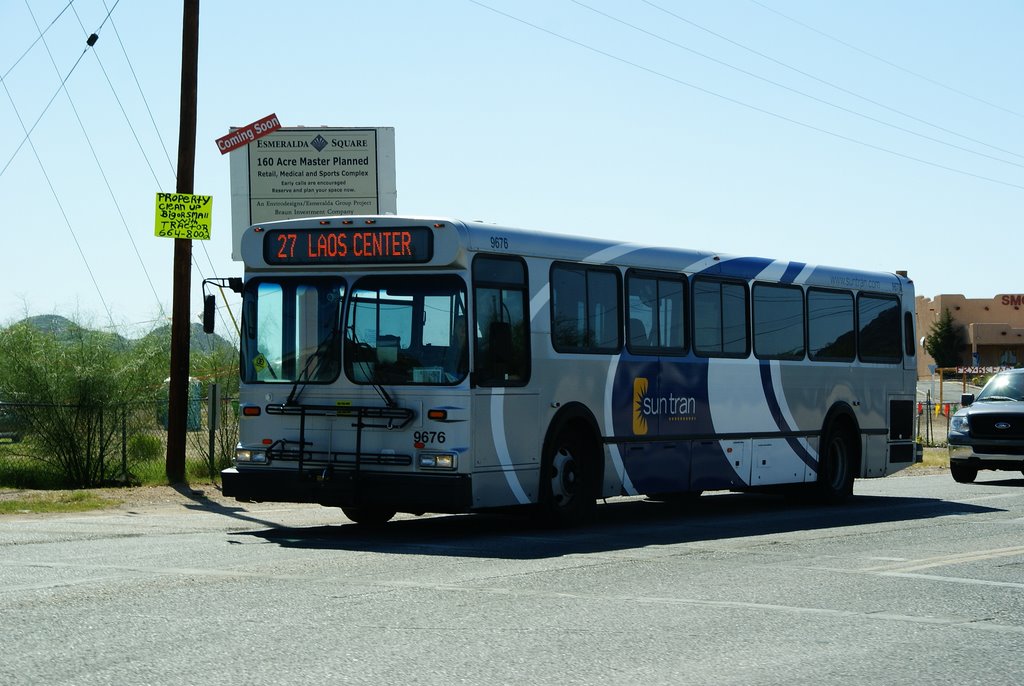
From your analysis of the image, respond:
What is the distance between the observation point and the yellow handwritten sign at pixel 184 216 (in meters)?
18.7

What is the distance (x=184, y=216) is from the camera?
18.8 m

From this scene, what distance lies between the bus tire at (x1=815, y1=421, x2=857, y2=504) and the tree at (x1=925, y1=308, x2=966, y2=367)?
91.6m

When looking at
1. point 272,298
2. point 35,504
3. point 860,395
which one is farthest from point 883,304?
point 35,504

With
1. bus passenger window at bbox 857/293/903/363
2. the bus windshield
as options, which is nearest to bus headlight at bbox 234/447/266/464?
the bus windshield

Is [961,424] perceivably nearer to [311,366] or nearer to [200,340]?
[200,340]

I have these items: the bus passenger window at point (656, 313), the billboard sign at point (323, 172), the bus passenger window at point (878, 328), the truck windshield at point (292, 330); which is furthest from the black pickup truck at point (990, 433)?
the truck windshield at point (292, 330)

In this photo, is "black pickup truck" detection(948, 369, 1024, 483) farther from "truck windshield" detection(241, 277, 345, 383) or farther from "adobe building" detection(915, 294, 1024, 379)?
"adobe building" detection(915, 294, 1024, 379)

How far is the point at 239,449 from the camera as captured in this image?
13625 mm

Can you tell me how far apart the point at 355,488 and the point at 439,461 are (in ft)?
2.98

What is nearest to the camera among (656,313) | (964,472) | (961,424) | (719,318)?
(656,313)

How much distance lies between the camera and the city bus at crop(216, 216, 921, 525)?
12883mm

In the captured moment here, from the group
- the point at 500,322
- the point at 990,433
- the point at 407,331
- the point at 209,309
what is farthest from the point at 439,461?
the point at 990,433

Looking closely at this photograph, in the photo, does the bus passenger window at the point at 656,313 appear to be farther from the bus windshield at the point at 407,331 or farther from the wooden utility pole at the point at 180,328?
the wooden utility pole at the point at 180,328

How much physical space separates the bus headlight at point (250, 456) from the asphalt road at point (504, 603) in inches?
30.1
